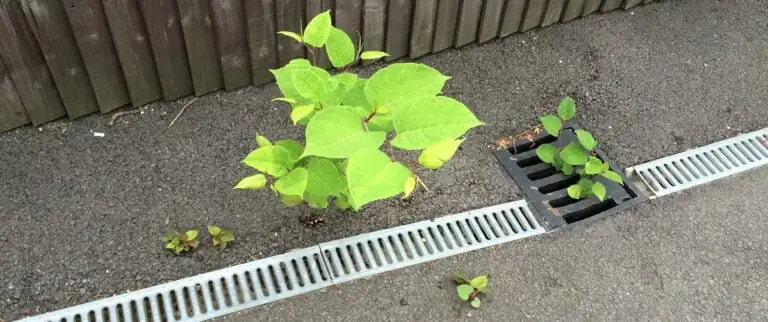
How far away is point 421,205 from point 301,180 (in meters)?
0.68

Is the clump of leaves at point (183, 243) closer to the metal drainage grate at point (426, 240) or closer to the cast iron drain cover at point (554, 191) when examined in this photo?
the metal drainage grate at point (426, 240)

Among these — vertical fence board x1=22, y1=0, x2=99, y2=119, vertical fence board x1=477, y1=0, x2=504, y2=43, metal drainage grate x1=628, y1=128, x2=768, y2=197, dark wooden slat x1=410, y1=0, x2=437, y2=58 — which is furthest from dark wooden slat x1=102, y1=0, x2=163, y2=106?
metal drainage grate x1=628, y1=128, x2=768, y2=197

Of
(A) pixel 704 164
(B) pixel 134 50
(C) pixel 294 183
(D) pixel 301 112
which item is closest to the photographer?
(D) pixel 301 112

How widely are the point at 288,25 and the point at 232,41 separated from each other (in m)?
0.21

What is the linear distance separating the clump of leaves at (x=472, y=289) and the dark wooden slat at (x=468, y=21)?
113 cm

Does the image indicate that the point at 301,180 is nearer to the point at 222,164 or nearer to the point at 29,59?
the point at 222,164

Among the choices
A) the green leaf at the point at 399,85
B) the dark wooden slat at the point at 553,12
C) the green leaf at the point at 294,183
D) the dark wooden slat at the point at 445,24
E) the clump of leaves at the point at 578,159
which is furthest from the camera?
the dark wooden slat at the point at 553,12

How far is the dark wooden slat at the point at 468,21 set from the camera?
2662mm

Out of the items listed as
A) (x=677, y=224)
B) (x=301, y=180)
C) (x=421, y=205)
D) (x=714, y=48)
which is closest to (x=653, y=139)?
(x=677, y=224)

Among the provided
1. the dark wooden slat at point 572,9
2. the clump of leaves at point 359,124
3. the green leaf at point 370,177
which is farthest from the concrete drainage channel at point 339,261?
the dark wooden slat at point 572,9

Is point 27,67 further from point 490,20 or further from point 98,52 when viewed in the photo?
point 490,20

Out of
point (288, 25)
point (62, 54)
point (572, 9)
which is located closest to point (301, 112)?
point (288, 25)

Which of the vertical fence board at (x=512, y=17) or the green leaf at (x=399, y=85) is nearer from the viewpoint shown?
the green leaf at (x=399, y=85)

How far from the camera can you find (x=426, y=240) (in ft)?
7.09
